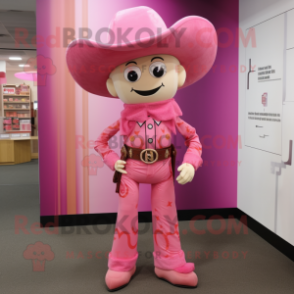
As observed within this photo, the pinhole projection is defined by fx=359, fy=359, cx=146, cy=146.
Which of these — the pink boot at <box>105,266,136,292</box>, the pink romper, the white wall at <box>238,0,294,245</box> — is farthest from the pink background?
the pink boot at <box>105,266,136,292</box>

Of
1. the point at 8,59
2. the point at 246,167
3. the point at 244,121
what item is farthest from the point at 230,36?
the point at 8,59

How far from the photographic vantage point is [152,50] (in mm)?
1906

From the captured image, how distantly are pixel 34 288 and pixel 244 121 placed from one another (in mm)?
2131

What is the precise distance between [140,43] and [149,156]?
62cm

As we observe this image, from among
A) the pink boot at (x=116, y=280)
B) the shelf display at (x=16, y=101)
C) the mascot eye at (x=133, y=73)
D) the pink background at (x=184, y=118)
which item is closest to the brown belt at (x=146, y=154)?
the mascot eye at (x=133, y=73)

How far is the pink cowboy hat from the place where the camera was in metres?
1.83

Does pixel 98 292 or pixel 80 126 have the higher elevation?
pixel 80 126

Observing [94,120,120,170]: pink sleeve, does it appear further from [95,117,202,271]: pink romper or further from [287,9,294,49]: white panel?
[287,9,294,49]: white panel

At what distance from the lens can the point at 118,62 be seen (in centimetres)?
199

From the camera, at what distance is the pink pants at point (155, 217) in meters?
2.11

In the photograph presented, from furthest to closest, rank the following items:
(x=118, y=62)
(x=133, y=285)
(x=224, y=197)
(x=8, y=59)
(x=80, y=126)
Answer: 1. (x=8, y=59)
2. (x=224, y=197)
3. (x=80, y=126)
4. (x=133, y=285)
5. (x=118, y=62)

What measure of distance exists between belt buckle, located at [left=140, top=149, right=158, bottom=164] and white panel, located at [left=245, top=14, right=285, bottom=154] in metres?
1.04

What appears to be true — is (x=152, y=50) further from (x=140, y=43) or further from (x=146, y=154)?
(x=146, y=154)

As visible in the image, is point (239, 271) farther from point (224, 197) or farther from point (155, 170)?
point (224, 197)
